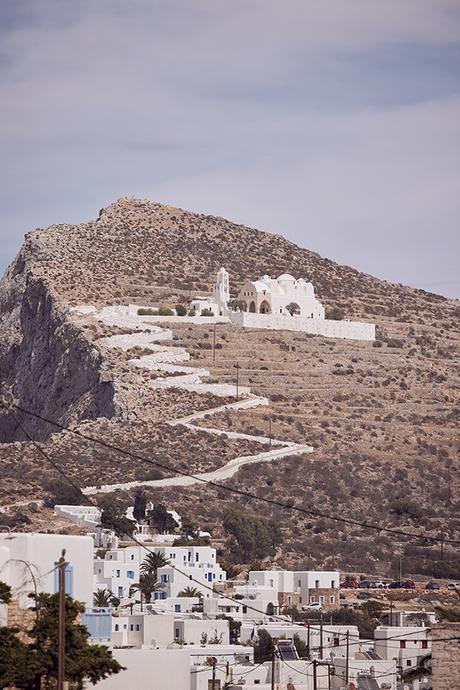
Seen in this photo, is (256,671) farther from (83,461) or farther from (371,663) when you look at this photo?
(83,461)

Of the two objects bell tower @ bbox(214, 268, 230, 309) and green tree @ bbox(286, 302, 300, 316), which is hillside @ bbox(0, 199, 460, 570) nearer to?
green tree @ bbox(286, 302, 300, 316)

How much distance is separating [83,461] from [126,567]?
38506 millimetres

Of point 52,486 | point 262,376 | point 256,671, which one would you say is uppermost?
point 262,376

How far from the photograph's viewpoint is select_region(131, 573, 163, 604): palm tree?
87131 millimetres

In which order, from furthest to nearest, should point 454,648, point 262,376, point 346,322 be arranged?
point 346,322 < point 262,376 < point 454,648

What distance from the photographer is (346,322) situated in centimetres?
17312

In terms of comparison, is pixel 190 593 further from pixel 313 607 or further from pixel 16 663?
pixel 16 663

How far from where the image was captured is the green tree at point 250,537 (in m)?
112

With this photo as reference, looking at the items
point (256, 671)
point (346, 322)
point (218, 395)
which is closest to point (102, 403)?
point (218, 395)

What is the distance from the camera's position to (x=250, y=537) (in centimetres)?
11444

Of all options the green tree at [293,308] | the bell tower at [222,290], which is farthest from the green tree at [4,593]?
the green tree at [293,308]

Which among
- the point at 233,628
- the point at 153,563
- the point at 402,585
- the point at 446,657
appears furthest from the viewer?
the point at 402,585

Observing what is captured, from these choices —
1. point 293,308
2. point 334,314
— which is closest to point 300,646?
point 293,308

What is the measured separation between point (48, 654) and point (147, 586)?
180ft
